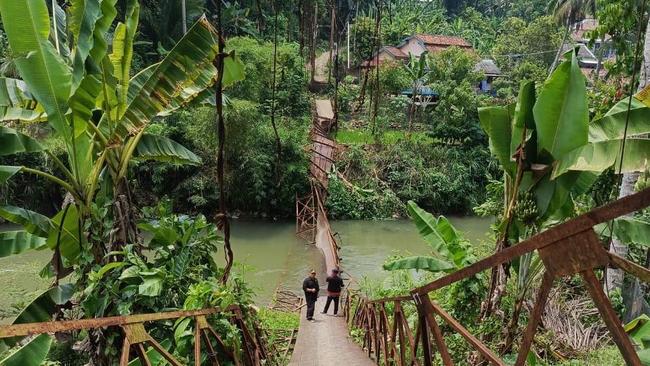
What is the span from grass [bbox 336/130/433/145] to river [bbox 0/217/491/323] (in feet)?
12.6

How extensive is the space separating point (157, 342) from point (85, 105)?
2.01 m

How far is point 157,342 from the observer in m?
3.02

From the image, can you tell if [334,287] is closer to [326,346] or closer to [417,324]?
[326,346]

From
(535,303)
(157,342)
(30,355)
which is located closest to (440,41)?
(157,342)

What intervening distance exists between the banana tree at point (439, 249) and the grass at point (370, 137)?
14.8 metres

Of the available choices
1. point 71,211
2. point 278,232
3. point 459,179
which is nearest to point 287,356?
point 71,211

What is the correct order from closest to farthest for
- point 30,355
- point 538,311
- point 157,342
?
point 538,311
point 30,355
point 157,342

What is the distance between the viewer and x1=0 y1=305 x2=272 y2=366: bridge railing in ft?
6.48

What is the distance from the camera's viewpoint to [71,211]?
4422 millimetres

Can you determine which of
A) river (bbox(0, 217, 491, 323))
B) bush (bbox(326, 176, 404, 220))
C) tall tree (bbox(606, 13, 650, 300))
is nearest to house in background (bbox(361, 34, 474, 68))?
bush (bbox(326, 176, 404, 220))

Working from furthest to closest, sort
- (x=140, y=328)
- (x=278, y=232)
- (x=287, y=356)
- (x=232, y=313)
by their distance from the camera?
(x=278, y=232), (x=287, y=356), (x=232, y=313), (x=140, y=328)

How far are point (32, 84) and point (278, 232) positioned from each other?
13.0m

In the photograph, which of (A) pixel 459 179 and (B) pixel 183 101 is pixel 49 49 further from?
(A) pixel 459 179

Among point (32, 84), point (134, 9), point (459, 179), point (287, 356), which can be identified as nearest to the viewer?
point (32, 84)
